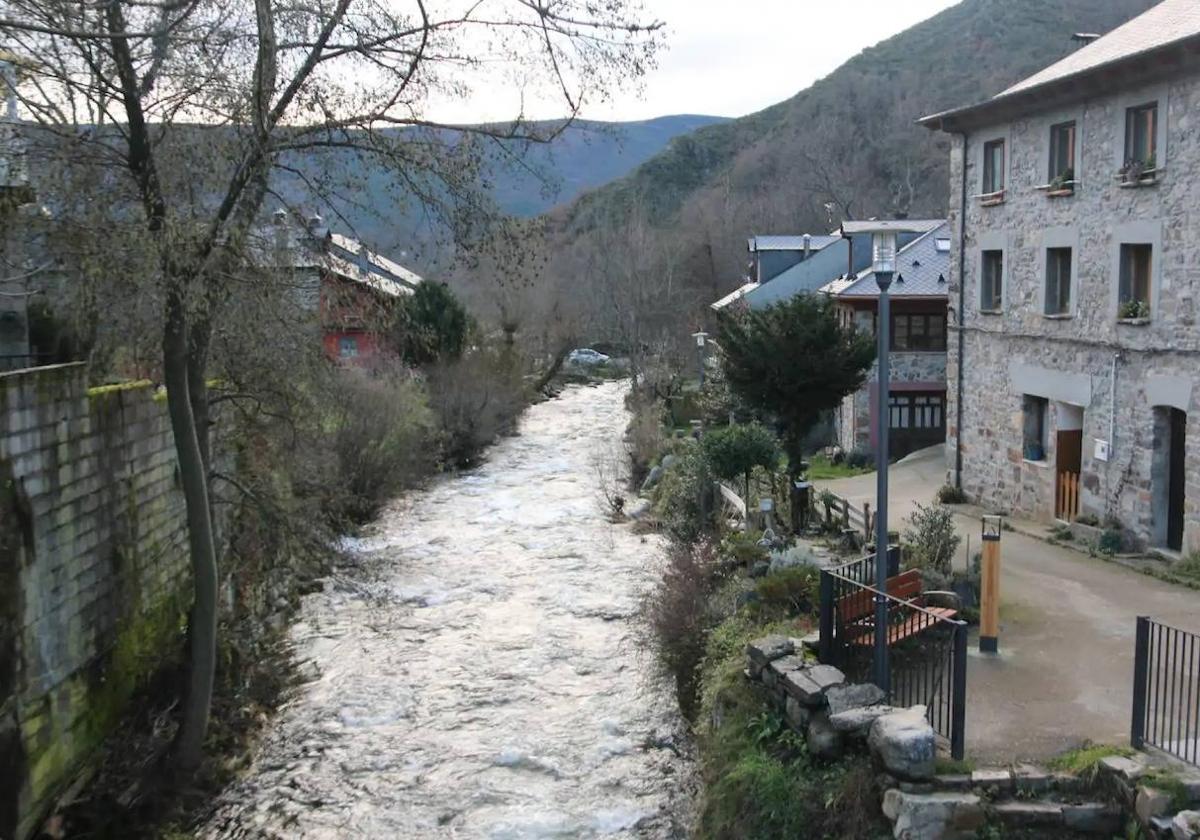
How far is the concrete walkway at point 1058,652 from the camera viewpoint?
852 centimetres

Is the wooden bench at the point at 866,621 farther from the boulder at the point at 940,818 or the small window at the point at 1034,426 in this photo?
the small window at the point at 1034,426

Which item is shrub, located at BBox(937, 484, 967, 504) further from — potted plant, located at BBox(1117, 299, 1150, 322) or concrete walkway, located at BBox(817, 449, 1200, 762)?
potted plant, located at BBox(1117, 299, 1150, 322)

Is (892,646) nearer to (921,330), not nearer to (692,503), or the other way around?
(692,503)

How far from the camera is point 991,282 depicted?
67.1 feet

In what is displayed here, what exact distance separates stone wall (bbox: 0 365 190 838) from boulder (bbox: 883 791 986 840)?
6.92 m

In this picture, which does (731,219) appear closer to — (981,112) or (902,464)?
(902,464)

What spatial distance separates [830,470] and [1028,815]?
66.0 feet

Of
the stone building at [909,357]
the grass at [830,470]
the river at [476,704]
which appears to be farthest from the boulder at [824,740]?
the stone building at [909,357]

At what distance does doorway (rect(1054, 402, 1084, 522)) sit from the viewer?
707 inches

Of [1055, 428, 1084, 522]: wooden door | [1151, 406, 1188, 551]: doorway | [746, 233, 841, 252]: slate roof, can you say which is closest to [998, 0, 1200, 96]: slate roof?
[1151, 406, 1188, 551]: doorway

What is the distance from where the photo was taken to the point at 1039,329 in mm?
18625

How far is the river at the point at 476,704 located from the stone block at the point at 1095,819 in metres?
3.83

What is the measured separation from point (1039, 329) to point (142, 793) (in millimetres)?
15241

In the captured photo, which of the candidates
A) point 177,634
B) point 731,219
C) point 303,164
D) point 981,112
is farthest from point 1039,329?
point 731,219
